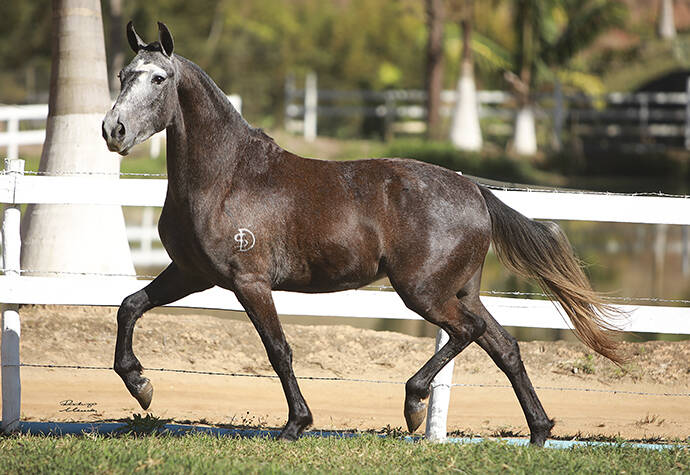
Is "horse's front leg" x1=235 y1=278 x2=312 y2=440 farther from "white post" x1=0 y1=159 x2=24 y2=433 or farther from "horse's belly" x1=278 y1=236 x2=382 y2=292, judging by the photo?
"white post" x1=0 y1=159 x2=24 y2=433

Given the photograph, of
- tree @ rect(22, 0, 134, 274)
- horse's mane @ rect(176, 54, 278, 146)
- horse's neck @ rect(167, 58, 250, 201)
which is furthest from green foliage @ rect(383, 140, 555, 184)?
horse's neck @ rect(167, 58, 250, 201)

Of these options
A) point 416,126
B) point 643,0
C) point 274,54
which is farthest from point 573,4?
point 643,0

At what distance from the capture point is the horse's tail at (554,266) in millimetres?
6008

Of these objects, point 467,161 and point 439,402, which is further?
point 467,161

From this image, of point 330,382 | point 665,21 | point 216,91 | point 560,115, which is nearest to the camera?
point 216,91

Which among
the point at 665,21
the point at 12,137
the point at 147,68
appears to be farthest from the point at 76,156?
the point at 665,21

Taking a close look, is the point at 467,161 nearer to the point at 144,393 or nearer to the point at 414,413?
the point at 414,413

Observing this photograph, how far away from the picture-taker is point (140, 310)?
19.0 feet

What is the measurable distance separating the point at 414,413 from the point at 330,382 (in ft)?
7.09

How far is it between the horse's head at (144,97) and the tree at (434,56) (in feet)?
72.3

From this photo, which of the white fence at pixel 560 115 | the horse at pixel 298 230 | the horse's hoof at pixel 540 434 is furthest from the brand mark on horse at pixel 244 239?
the white fence at pixel 560 115

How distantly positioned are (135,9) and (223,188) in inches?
1361

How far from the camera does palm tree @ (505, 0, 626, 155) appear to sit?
2983cm

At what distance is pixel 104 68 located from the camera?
9.76m
